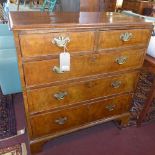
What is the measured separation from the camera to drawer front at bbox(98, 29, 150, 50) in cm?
109

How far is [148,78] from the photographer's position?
2.53 metres

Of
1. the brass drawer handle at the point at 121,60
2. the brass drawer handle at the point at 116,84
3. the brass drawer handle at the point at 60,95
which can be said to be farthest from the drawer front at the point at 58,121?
the brass drawer handle at the point at 121,60

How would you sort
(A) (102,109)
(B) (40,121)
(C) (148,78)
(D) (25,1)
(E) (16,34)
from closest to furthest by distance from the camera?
1. (E) (16,34)
2. (B) (40,121)
3. (A) (102,109)
4. (C) (148,78)
5. (D) (25,1)

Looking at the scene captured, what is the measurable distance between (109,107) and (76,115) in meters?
0.31

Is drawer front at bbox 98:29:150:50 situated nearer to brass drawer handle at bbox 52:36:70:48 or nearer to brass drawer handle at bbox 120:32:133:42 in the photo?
brass drawer handle at bbox 120:32:133:42

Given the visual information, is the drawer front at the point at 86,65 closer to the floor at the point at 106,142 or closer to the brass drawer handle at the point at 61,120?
the brass drawer handle at the point at 61,120

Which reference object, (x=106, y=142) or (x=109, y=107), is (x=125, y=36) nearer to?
(x=109, y=107)

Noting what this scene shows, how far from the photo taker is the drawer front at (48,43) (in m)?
0.92

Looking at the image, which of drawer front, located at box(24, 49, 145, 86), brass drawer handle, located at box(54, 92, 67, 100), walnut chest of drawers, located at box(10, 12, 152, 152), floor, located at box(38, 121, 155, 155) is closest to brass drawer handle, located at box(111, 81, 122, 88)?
walnut chest of drawers, located at box(10, 12, 152, 152)

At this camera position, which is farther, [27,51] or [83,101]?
[83,101]

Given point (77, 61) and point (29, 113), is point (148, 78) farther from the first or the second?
point (29, 113)

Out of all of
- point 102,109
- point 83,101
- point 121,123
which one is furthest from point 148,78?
point 83,101

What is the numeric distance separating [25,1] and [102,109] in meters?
4.19

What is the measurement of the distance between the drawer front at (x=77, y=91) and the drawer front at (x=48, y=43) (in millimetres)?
255
